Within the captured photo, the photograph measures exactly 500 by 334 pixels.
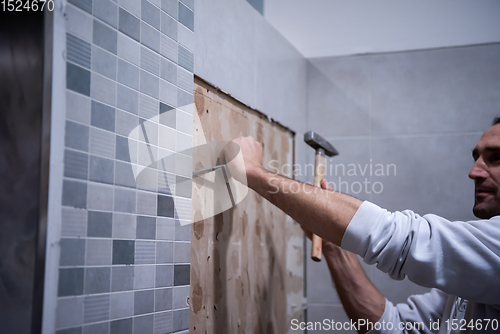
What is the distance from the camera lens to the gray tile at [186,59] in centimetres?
87

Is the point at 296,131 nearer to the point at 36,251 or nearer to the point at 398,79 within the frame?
the point at 398,79

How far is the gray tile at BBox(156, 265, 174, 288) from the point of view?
0.77 metres

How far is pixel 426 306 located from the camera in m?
1.35

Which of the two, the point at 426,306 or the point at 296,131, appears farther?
the point at 296,131

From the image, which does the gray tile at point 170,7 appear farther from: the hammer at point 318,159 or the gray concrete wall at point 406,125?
the gray concrete wall at point 406,125

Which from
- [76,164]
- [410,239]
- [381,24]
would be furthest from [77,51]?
[381,24]

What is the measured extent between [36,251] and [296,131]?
1.18 metres

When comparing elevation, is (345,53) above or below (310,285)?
above

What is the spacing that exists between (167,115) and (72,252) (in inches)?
12.7

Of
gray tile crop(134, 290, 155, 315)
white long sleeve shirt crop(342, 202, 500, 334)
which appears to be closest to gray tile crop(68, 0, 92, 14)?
gray tile crop(134, 290, 155, 315)

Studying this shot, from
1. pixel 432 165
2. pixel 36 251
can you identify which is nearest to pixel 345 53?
pixel 432 165

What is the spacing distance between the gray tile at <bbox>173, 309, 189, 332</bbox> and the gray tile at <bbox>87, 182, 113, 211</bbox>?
0.28 meters

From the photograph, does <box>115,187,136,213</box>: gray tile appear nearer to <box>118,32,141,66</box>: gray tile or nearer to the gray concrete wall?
<box>118,32,141,66</box>: gray tile

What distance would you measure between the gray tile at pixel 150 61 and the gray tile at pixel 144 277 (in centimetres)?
35
